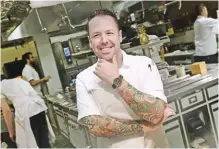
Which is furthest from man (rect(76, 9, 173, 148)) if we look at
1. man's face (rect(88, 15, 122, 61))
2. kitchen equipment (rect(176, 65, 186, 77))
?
kitchen equipment (rect(176, 65, 186, 77))

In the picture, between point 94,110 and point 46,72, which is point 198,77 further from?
point 94,110

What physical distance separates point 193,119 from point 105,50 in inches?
38.5

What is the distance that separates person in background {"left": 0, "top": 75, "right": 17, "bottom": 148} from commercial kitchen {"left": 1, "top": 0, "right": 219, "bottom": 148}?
16 cm

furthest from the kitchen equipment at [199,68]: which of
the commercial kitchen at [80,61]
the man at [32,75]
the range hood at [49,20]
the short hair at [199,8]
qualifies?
the man at [32,75]

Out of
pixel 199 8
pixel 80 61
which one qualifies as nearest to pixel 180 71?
pixel 199 8

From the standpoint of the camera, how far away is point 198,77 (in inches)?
65.1

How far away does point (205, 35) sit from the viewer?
1.95 meters

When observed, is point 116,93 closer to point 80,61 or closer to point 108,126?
point 108,126

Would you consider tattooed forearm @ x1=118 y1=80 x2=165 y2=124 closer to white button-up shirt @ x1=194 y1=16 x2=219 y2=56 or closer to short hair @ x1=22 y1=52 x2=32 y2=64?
short hair @ x1=22 y1=52 x2=32 y2=64

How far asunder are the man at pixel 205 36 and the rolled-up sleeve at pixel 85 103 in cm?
135

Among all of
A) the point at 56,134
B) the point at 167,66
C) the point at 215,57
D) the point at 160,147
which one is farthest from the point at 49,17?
the point at 215,57

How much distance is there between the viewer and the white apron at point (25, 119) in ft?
4.52

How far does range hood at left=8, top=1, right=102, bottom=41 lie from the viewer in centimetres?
135

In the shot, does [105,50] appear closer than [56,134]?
Yes
